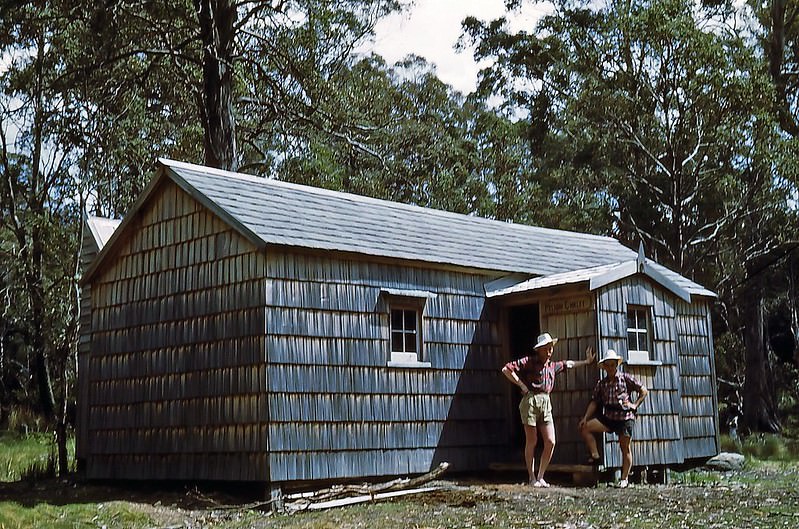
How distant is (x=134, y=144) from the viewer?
1128 inches

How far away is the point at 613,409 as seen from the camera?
14.4 metres

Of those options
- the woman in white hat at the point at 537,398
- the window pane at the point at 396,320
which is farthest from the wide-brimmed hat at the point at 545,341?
the window pane at the point at 396,320

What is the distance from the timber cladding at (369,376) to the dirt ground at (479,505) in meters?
0.68

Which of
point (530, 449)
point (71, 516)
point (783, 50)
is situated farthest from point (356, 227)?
point (783, 50)

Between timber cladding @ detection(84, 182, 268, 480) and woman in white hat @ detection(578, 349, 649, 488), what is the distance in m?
4.64

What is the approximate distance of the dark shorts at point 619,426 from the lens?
1437cm

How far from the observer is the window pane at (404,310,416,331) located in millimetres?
14984

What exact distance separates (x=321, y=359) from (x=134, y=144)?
1686 centimetres

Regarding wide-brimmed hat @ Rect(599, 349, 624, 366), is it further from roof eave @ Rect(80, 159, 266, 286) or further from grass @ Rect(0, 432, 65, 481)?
grass @ Rect(0, 432, 65, 481)

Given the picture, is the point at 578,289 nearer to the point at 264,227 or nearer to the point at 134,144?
the point at 264,227

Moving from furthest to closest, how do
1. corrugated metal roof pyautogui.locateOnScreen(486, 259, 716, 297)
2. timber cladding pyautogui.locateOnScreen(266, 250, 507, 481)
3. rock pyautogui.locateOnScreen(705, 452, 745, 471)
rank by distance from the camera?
rock pyautogui.locateOnScreen(705, 452, 745, 471), corrugated metal roof pyautogui.locateOnScreen(486, 259, 716, 297), timber cladding pyautogui.locateOnScreen(266, 250, 507, 481)

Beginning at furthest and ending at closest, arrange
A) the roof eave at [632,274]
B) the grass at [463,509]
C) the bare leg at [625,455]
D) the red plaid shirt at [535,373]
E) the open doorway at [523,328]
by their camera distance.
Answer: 1. the open doorway at [523,328]
2. the roof eave at [632,274]
3. the bare leg at [625,455]
4. the red plaid shirt at [535,373]
5. the grass at [463,509]

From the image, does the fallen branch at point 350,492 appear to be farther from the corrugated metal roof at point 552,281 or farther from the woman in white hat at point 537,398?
the corrugated metal roof at point 552,281

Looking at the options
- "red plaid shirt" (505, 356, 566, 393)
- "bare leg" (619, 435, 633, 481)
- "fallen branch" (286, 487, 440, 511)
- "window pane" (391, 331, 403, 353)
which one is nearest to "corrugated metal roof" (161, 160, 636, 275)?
"window pane" (391, 331, 403, 353)
